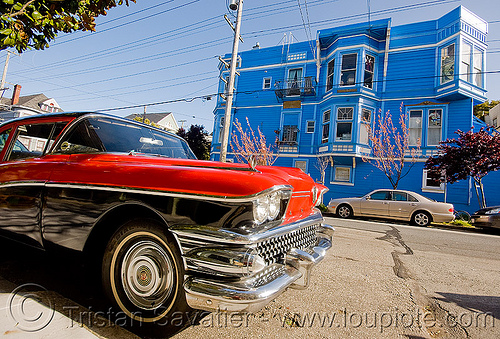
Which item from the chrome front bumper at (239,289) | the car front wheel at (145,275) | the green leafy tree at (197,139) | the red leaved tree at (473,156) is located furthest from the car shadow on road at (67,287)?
the green leafy tree at (197,139)

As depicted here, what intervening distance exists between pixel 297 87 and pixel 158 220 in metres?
19.3

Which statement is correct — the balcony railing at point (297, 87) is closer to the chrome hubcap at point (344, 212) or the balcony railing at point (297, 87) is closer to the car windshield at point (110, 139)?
the chrome hubcap at point (344, 212)

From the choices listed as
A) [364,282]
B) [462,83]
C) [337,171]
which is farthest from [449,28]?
[364,282]

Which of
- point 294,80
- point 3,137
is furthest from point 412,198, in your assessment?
point 294,80

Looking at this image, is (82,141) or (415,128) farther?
(415,128)

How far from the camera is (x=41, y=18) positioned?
3.78m

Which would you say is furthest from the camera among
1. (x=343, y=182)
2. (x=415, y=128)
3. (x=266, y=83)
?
(x=266, y=83)

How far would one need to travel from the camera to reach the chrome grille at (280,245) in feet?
5.93

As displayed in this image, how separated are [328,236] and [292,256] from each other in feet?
3.17

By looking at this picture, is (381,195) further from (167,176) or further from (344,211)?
(167,176)

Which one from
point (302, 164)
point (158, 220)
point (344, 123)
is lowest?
point (158, 220)

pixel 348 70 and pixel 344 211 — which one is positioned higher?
pixel 348 70

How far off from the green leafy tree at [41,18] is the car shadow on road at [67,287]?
114 inches

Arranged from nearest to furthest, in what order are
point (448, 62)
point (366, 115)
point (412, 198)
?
1. point (412, 198)
2. point (448, 62)
3. point (366, 115)
